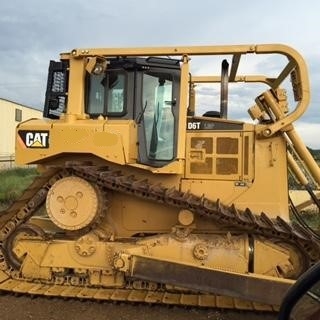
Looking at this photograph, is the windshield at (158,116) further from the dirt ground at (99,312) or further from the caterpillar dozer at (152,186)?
the dirt ground at (99,312)

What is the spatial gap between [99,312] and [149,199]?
1.45 m

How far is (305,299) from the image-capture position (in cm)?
212

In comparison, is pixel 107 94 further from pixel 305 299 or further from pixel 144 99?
pixel 305 299

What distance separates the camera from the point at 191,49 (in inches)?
255

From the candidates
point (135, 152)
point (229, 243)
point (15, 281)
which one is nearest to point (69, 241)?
point (15, 281)

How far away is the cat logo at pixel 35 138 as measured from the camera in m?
6.70

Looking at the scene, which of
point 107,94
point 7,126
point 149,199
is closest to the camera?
point 149,199

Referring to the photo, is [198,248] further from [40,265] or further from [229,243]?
[40,265]

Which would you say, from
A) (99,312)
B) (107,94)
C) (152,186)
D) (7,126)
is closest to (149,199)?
(152,186)

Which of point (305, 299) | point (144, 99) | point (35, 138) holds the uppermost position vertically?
point (144, 99)

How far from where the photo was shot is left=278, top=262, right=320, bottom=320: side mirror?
80.8 inches

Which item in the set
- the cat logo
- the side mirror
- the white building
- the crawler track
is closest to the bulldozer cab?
the crawler track

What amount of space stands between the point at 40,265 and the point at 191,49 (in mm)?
3255

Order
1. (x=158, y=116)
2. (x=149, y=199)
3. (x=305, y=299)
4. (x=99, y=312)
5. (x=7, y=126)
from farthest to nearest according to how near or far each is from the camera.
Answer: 1. (x=7, y=126)
2. (x=158, y=116)
3. (x=149, y=199)
4. (x=99, y=312)
5. (x=305, y=299)
